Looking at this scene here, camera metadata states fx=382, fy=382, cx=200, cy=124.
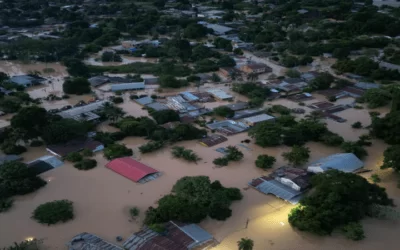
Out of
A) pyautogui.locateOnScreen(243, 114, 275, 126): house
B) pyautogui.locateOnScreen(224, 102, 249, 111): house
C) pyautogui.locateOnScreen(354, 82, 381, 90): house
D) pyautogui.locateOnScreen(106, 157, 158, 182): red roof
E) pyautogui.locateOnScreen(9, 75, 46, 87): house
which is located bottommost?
pyautogui.locateOnScreen(354, 82, 381, 90): house

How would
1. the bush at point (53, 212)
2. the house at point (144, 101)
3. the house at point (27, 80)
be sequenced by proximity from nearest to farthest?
the bush at point (53, 212) < the house at point (144, 101) < the house at point (27, 80)

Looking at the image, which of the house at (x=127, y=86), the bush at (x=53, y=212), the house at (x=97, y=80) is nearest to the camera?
the bush at (x=53, y=212)

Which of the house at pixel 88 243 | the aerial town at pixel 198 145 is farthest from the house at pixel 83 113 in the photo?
the house at pixel 88 243

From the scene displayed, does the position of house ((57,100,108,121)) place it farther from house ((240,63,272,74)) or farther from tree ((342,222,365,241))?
tree ((342,222,365,241))

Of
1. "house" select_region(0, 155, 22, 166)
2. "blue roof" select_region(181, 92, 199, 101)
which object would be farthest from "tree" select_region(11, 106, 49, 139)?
"blue roof" select_region(181, 92, 199, 101)

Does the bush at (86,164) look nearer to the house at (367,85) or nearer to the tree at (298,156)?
the tree at (298,156)

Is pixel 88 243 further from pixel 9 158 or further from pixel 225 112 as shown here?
pixel 225 112
